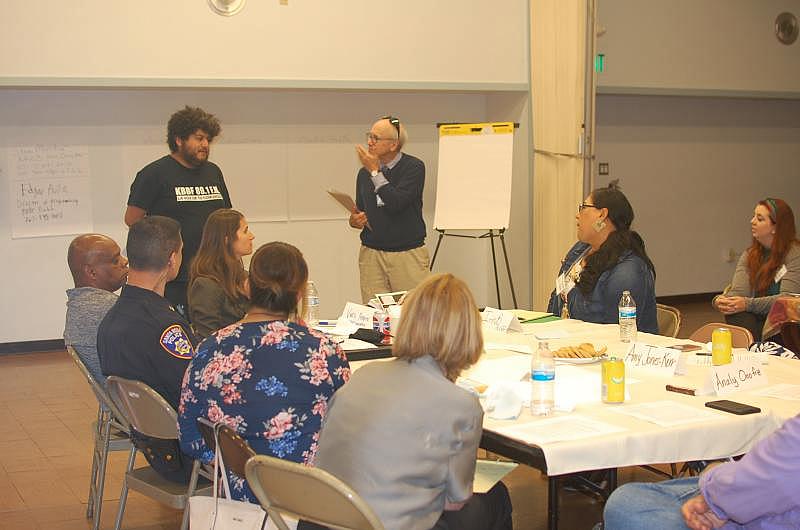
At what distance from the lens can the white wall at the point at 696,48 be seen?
8.86m

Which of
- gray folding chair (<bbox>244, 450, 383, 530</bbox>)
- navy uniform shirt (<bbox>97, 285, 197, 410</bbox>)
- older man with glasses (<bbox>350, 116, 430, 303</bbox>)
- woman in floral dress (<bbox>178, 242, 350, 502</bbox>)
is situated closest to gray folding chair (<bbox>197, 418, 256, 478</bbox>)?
woman in floral dress (<bbox>178, 242, 350, 502</bbox>)

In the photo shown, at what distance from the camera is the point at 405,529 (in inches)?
85.8

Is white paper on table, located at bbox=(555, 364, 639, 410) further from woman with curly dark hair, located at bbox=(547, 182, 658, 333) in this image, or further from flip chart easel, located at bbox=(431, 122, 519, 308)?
flip chart easel, located at bbox=(431, 122, 519, 308)

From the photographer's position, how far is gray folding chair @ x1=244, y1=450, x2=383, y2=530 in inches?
79.5

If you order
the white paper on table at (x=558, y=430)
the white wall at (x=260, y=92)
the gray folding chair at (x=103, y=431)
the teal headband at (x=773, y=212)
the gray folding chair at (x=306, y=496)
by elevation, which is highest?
the white wall at (x=260, y=92)

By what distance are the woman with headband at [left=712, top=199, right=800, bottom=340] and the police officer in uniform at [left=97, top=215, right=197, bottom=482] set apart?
3.33m

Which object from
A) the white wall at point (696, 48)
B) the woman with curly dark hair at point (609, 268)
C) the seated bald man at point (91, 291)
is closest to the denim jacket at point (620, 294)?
the woman with curly dark hair at point (609, 268)

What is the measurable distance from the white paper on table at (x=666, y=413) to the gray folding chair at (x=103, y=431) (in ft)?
5.72

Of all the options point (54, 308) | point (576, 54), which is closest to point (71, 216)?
point (54, 308)

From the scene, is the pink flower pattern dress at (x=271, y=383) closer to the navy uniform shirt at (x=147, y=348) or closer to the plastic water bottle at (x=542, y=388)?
the navy uniform shirt at (x=147, y=348)

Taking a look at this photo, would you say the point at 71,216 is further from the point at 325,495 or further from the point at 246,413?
the point at 325,495

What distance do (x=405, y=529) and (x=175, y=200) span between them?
11.3ft

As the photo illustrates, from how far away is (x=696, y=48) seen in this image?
364 inches

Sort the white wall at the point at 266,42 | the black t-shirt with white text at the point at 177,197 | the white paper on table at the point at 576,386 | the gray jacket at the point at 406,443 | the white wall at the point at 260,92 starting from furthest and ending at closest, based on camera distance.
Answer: the white wall at the point at 260,92 < the white wall at the point at 266,42 < the black t-shirt with white text at the point at 177,197 < the white paper on table at the point at 576,386 < the gray jacket at the point at 406,443
